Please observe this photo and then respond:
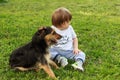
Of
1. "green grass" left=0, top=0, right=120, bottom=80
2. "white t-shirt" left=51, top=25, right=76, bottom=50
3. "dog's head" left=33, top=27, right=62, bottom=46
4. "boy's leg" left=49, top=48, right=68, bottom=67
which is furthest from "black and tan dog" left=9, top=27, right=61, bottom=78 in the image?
"white t-shirt" left=51, top=25, right=76, bottom=50

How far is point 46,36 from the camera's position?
6.07 metres

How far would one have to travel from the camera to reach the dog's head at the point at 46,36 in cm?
604

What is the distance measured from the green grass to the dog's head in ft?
2.02

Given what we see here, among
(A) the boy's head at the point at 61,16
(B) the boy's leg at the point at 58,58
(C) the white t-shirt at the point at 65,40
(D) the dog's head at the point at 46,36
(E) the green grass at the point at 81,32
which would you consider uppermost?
(A) the boy's head at the point at 61,16

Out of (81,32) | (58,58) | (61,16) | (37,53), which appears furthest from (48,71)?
(81,32)

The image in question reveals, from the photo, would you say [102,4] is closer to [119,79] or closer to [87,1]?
[87,1]

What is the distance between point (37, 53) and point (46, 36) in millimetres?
366

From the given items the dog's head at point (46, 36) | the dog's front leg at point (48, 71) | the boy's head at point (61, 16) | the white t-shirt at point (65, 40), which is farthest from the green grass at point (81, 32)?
the boy's head at point (61, 16)

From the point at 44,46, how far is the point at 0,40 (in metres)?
2.77

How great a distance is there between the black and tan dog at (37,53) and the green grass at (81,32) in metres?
0.13

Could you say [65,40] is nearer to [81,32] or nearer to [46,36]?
[46,36]

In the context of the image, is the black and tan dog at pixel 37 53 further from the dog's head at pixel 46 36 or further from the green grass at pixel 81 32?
the green grass at pixel 81 32

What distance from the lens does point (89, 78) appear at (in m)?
6.20

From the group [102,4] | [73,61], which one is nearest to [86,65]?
[73,61]
